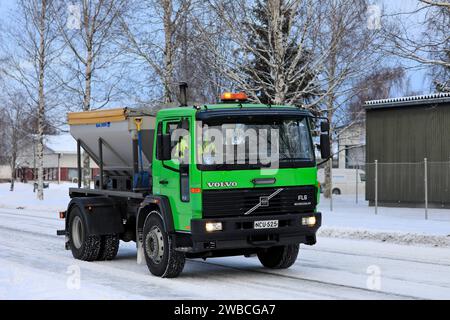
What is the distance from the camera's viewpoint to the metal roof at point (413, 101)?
A: 26.0 meters

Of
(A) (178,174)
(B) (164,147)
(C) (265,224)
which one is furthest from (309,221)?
(B) (164,147)

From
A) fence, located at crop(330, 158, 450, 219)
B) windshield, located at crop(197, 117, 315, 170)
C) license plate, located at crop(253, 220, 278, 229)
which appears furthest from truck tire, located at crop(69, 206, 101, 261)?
fence, located at crop(330, 158, 450, 219)

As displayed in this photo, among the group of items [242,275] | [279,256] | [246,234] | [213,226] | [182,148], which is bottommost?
[242,275]

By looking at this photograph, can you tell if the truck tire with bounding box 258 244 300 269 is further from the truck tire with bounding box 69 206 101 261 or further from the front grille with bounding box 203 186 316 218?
the truck tire with bounding box 69 206 101 261

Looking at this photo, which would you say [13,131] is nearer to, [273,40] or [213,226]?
[273,40]

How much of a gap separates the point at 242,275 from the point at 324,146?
93.2 inches

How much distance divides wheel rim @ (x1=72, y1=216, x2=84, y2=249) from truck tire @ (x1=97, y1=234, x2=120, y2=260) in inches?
17.9

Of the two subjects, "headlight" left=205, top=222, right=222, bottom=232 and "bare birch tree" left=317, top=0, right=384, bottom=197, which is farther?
"bare birch tree" left=317, top=0, right=384, bottom=197

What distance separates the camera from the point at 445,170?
25.6m

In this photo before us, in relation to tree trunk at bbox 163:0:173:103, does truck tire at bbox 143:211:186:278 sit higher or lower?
lower

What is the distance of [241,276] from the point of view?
10789mm

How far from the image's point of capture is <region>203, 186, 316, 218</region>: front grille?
31.9ft
